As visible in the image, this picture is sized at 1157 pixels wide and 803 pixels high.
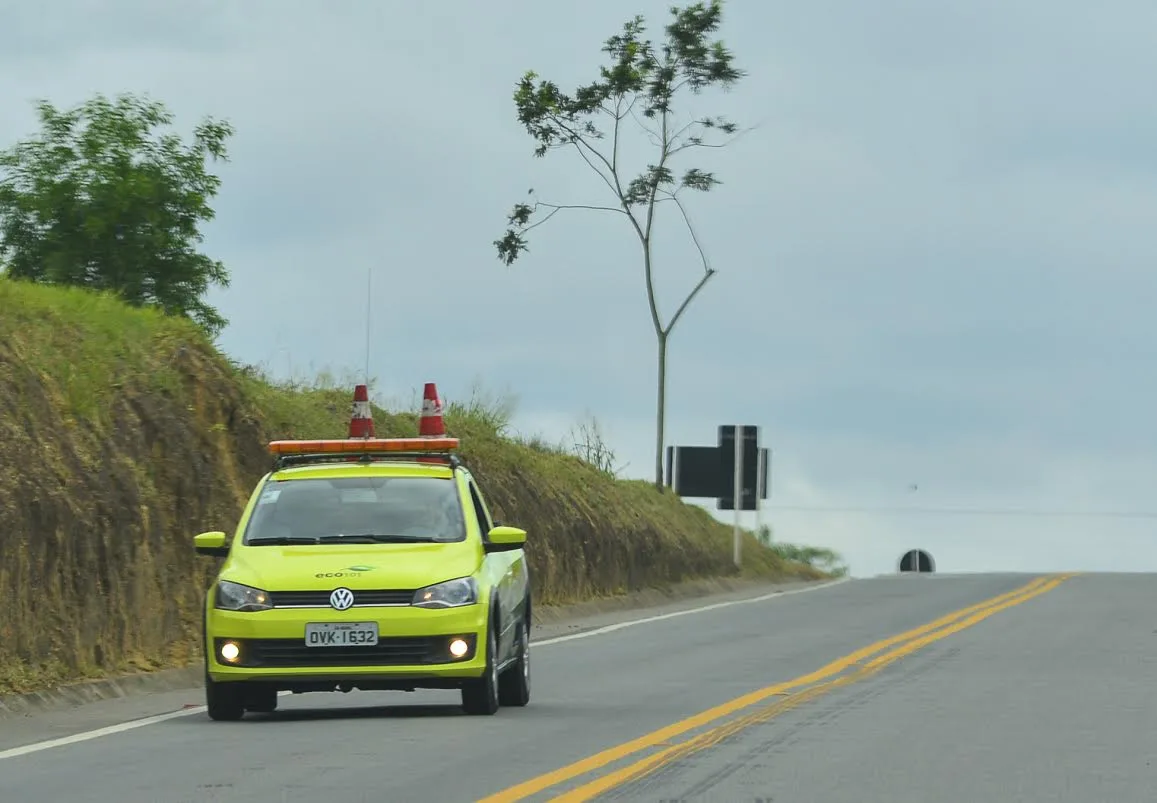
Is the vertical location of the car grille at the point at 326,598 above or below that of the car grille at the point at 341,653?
above

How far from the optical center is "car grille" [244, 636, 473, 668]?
14992 millimetres

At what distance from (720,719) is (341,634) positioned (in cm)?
254

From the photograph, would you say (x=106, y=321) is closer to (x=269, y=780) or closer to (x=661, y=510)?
(x=269, y=780)

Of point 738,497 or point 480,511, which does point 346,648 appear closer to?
point 480,511

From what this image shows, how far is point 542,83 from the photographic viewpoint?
49219mm

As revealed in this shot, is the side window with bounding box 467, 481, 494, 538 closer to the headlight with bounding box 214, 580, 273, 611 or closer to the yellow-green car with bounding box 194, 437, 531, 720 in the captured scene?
the yellow-green car with bounding box 194, 437, 531, 720

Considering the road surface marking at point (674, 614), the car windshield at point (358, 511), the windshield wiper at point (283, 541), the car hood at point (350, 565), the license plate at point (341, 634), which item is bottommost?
the road surface marking at point (674, 614)

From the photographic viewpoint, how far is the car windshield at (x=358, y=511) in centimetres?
1602

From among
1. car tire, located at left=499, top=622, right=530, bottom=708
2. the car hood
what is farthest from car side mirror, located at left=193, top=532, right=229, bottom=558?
car tire, located at left=499, top=622, right=530, bottom=708

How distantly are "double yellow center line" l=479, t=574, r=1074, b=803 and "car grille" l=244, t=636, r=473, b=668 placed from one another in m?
1.72

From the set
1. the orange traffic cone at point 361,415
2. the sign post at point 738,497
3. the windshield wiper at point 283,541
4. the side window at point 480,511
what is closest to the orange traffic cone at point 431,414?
the orange traffic cone at point 361,415

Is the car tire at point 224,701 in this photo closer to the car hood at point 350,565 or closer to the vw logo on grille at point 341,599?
the car hood at point 350,565

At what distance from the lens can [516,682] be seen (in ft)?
54.5

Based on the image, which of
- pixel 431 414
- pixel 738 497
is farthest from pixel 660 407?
pixel 431 414
